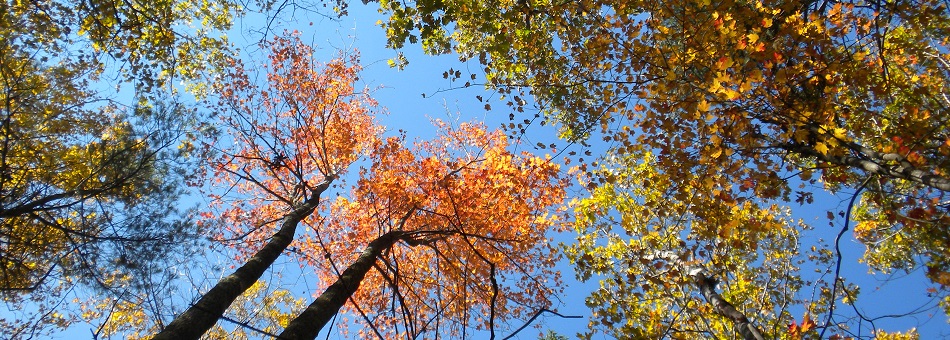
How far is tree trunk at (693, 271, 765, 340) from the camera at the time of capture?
18.2 feet

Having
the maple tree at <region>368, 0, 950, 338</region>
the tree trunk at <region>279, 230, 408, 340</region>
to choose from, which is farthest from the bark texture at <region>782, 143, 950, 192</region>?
the tree trunk at <region>279, 230, 408, 340</region>

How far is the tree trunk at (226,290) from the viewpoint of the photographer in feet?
14.0

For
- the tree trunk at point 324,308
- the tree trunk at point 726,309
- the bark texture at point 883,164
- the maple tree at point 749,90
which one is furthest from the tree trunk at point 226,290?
the tree trunk at point 726,309

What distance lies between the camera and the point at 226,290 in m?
5.11

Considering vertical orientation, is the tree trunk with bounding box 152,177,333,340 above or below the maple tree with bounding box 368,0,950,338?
below

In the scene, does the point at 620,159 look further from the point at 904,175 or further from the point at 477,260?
the point at 904,175

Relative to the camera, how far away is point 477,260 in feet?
34.2

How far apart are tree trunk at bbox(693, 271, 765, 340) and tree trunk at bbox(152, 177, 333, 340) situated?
563 centimetres

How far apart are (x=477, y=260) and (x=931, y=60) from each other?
875cm

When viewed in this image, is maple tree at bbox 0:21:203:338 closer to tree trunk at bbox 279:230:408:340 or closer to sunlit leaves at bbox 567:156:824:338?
tree trunk at bbox 279:230:408:340

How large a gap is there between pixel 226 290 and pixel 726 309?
6.09 meters

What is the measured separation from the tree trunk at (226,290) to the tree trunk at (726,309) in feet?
18.5

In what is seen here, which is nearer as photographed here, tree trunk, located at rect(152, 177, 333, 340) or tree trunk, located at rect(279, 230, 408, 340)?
tree trunk, located at rect(152, 177, 333, 340)

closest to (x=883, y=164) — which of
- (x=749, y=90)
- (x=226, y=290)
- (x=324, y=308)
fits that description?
(x=749, y=90)
